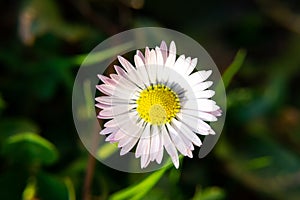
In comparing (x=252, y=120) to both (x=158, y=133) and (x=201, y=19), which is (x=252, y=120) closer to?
(x=201, y=19)

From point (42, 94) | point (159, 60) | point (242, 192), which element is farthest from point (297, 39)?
point (159, 60)

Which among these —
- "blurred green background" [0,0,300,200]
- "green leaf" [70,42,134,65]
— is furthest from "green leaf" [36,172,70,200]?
"green leaf" [70,42,134,65]

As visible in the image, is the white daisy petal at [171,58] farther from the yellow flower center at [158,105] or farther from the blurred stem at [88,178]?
the blurred stem at [88,178]

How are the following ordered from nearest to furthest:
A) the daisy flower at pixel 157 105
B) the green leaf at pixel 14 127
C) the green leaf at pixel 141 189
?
the daisy flower at pixel 157 105
the green leaf at pixel 141 189
the green leaf at pixel 14 127

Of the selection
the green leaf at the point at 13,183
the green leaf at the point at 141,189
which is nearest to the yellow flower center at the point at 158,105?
the green leaf at the point at 141,189

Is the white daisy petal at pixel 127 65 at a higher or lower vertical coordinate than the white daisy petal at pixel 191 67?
lower

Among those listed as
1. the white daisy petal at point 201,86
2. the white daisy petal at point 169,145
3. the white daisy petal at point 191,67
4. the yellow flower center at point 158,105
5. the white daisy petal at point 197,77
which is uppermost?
the white daisy petal at point 191,67

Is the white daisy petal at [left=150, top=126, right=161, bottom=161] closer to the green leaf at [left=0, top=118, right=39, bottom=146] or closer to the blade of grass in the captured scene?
the blade of grass

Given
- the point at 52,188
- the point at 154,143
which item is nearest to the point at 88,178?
the point at 52,188
